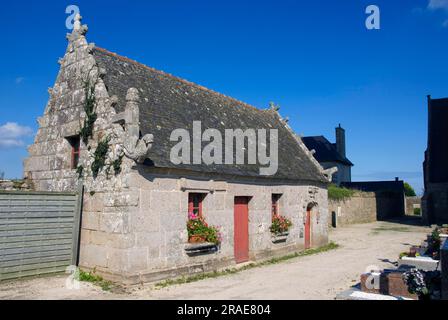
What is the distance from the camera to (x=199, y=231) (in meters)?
10.2

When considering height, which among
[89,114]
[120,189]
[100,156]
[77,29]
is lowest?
[120,189]

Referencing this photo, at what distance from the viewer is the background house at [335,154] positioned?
39.6 meters

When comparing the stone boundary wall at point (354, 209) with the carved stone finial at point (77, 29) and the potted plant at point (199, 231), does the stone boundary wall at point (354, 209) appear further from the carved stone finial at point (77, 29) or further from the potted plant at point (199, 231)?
the carved stone finial at point (77, 29)

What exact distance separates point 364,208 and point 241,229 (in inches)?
804

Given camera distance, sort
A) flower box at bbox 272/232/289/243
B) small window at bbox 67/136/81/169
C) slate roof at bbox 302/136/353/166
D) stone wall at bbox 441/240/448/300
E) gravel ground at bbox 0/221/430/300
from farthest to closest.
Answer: slate roof at bbox 302/136/353/166, flower box at bbox 272/232/289/243, small window at bbox 67/136/81/169, gravel ground at bbox 0/221/430/300, stone wall at bbox 441/240/448/300

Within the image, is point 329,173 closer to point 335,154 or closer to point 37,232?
point 37,232

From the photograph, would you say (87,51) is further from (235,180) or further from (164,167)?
(235,180)

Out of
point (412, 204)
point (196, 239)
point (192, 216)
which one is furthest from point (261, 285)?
point (412, 204)

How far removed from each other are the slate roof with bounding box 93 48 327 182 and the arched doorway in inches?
46.5

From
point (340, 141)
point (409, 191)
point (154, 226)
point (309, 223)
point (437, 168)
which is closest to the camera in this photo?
point (154, 226)

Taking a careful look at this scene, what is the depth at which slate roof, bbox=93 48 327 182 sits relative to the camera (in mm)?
9984

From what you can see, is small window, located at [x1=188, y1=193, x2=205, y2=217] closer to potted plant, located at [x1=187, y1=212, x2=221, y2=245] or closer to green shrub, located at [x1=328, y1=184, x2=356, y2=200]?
potted plant, located at [x1=187, y1=212, x2=221, y2=245]

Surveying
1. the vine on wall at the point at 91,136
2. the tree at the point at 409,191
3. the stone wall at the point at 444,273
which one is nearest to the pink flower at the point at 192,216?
the vine on wall at the point at 91,136

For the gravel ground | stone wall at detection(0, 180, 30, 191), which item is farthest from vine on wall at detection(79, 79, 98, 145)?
the gravel ground
